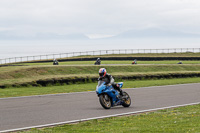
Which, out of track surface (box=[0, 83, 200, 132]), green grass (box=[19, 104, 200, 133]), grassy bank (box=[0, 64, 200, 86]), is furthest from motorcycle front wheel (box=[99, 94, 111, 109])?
grassy bank (box=[0, 64, 200, 86])

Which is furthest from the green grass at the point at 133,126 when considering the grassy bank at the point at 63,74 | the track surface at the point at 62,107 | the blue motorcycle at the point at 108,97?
the grassy bank at the point at 63,74

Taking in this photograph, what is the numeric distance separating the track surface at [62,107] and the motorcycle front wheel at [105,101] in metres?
0.19

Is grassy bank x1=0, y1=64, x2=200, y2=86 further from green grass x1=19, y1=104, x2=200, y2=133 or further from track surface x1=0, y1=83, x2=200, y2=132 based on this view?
green grass x1=19, y1=104, x2=200, y2=133

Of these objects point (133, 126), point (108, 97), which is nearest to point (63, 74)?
point (108, 97)

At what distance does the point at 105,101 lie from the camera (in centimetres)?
1270

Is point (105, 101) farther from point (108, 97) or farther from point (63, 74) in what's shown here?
point (63, 74)

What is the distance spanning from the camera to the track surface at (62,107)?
33.4 ft

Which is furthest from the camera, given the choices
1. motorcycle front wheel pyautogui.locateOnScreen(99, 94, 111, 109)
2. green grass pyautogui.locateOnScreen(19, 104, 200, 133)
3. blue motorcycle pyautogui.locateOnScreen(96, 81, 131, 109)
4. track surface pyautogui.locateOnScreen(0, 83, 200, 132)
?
motorcycle front wheel pyautogui.locateOnScreen(99, 94, 111, 109)

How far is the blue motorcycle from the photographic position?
1237 cm

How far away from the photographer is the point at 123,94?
1330cm

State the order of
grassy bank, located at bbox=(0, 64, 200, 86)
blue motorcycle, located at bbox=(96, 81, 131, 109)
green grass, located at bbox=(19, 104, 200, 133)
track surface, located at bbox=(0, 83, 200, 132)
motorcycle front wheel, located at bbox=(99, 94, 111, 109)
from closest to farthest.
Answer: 1. green grass, located at bbox=(19, 104, 200, 133)
2. track surface, located at bbox=(0, 83, 200, 132)
3. blue motorcycle, located at bbox=(96, 81, 131, 109)
4. motorcycle front wheel, located at bbox=(99, 94, 111, 109)
5. grassy bank, located at bbox=(0, 64, 200, 86)

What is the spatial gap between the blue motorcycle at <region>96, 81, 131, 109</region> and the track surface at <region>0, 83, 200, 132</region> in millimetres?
234

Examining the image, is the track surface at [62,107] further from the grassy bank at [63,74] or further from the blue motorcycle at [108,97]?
the grassy bank at [63,74]

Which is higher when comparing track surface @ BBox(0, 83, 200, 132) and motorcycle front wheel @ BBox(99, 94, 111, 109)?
motorcycle front wheel @ BBox(99, 94, 111, 109)
